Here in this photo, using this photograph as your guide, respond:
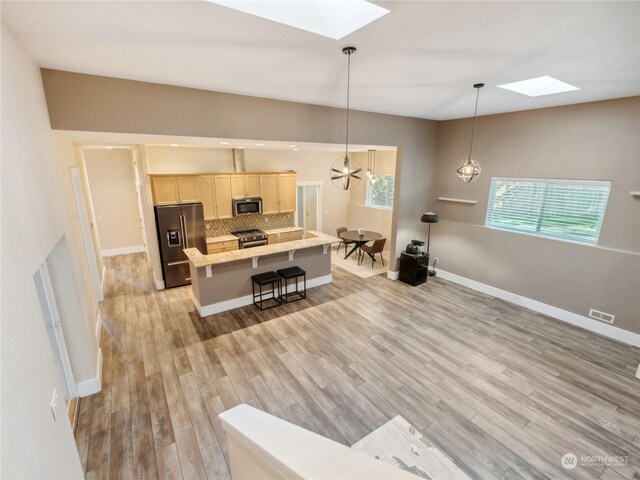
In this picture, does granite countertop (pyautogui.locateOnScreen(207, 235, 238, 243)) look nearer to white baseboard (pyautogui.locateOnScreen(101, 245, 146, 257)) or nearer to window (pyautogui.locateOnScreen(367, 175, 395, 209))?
white baseboard (pyautogui.locateOnScreen(101, 245, 146, 257))

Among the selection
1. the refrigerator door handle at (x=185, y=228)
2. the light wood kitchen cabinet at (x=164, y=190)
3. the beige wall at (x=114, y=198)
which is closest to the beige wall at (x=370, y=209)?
the refrigerator door handle at (x=185, y=228)

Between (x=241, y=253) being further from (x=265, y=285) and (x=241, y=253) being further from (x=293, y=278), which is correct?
(x=293, y=278)

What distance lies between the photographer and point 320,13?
2.01 m

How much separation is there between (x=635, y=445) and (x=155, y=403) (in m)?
4.67

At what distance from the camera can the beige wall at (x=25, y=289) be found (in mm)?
1227

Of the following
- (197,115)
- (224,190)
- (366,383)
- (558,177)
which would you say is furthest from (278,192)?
(558,177)

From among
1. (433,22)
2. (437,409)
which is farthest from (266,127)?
(437,409)

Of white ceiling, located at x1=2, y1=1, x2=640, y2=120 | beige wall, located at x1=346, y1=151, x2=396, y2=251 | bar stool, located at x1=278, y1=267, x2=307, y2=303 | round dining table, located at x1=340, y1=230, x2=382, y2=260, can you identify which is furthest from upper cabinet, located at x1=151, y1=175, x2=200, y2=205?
beige wall, located at x1=346, y1=151, x2=396, y2=251

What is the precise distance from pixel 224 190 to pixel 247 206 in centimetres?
66

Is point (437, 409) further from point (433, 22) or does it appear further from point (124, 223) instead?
point (124, 223)

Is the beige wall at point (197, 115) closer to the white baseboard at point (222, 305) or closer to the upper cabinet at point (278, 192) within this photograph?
the white baseboard at point (222, 305)

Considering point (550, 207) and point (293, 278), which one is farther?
point (293, 278)

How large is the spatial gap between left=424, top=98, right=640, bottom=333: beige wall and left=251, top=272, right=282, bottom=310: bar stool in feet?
12.3

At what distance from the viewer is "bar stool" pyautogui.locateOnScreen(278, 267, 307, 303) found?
517cm
